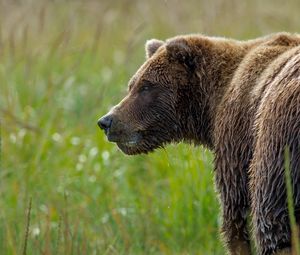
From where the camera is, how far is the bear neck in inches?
222

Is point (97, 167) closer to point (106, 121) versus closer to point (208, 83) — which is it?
point (106, 121)

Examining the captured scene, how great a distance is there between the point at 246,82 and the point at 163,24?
670cm

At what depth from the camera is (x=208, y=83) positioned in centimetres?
571

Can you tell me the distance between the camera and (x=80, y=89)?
33.1ft

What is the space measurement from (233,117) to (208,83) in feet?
1.86

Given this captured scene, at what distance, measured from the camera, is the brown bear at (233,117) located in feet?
14.8

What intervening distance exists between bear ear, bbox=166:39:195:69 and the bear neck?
0.05 metres

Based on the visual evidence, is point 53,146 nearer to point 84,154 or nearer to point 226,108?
point 84,154

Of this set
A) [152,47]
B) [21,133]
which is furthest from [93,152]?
[152,47]

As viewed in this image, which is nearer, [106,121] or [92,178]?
[106,121]

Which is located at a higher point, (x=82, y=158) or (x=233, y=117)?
(x=233, y=117)

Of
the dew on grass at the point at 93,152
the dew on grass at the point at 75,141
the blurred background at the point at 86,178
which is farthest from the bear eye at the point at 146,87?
the dew on grass at the point at 75,141

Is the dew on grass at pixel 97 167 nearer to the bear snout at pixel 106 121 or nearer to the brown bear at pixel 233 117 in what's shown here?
the brown bear at pixel 233 117

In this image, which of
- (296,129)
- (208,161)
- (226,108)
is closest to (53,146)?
(208,161)
